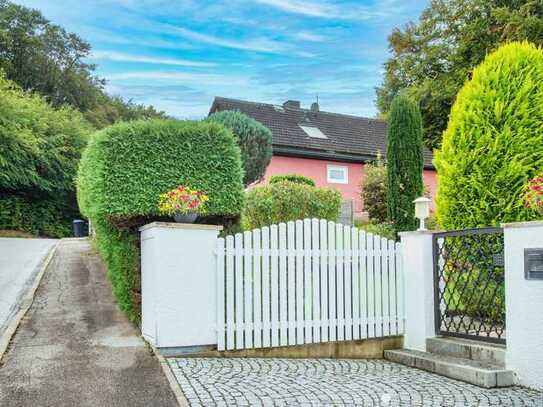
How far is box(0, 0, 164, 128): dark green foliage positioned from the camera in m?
32.0

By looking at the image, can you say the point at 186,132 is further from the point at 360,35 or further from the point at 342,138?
the point at 342,138

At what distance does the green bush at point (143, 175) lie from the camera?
6.41 m

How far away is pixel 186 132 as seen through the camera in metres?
6.86

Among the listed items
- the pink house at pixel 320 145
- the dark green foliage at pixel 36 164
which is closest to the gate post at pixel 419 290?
the pink house at pixel 320 145

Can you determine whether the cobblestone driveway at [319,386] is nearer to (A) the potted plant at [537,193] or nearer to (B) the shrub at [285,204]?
(A) the potted plant at [537,193]

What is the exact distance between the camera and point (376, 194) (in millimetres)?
16500

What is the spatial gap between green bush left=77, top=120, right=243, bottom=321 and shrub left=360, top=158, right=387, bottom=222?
993 cm

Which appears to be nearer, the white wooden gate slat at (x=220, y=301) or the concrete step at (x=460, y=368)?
the concrete step at (x=460, y=368)

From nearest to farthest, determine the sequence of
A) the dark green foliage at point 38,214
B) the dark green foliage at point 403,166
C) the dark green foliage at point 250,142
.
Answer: the dark green foliage at point 403,166 → the dark green foliage at point 250,142 → the dark green foliage at point 38,214

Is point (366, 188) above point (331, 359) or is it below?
above

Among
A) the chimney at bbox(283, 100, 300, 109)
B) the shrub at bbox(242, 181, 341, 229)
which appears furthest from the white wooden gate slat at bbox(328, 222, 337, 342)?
the chimney at bbox(283, 100, 300, 109)

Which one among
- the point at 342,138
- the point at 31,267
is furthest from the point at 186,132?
the point at 342,138

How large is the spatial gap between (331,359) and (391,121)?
661 centimetres

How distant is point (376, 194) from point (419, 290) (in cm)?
1008
